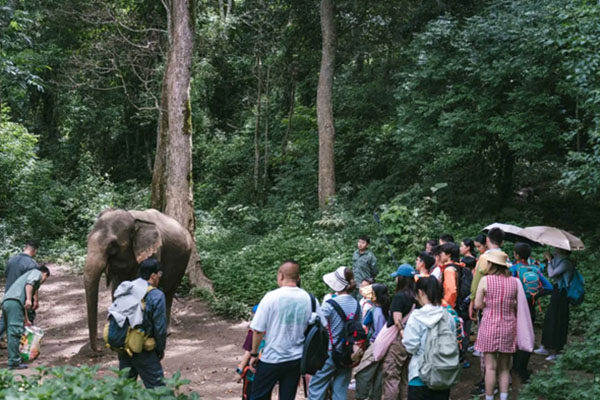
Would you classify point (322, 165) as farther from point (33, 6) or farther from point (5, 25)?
point (33, 6)

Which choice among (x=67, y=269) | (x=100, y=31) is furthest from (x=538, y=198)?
(x=100, y=31)

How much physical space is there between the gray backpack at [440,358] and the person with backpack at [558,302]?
379 centimetres

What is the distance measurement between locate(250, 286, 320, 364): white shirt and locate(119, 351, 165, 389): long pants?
1158 millimetres

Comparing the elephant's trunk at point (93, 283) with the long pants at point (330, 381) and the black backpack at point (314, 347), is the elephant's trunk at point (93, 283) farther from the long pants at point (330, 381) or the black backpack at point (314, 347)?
the black backpack at point (314, 347)

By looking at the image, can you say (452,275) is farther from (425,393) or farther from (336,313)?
(425,393)

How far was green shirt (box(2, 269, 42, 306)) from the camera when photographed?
27.8ft

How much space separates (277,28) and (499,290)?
58.9 ft

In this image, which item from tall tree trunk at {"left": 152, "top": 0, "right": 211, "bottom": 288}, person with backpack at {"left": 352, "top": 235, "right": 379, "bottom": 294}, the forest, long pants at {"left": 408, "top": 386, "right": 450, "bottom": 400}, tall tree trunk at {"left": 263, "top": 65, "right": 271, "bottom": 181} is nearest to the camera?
long pants at {"left": 408, "top": 386, "right": 450, "bottom": 400}

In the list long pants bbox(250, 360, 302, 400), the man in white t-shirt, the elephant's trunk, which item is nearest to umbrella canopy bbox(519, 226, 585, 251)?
the man in white t-shirt

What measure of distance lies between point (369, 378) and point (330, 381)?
0.69 meters

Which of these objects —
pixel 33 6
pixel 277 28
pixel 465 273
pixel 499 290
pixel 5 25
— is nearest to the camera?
pixel 499 290

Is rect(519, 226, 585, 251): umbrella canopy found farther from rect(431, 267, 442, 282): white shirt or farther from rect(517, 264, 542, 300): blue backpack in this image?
rect(431, 267, 442, 282): white shirt

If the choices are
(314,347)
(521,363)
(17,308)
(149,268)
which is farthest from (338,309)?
(17,308)

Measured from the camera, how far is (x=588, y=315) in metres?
10.5
